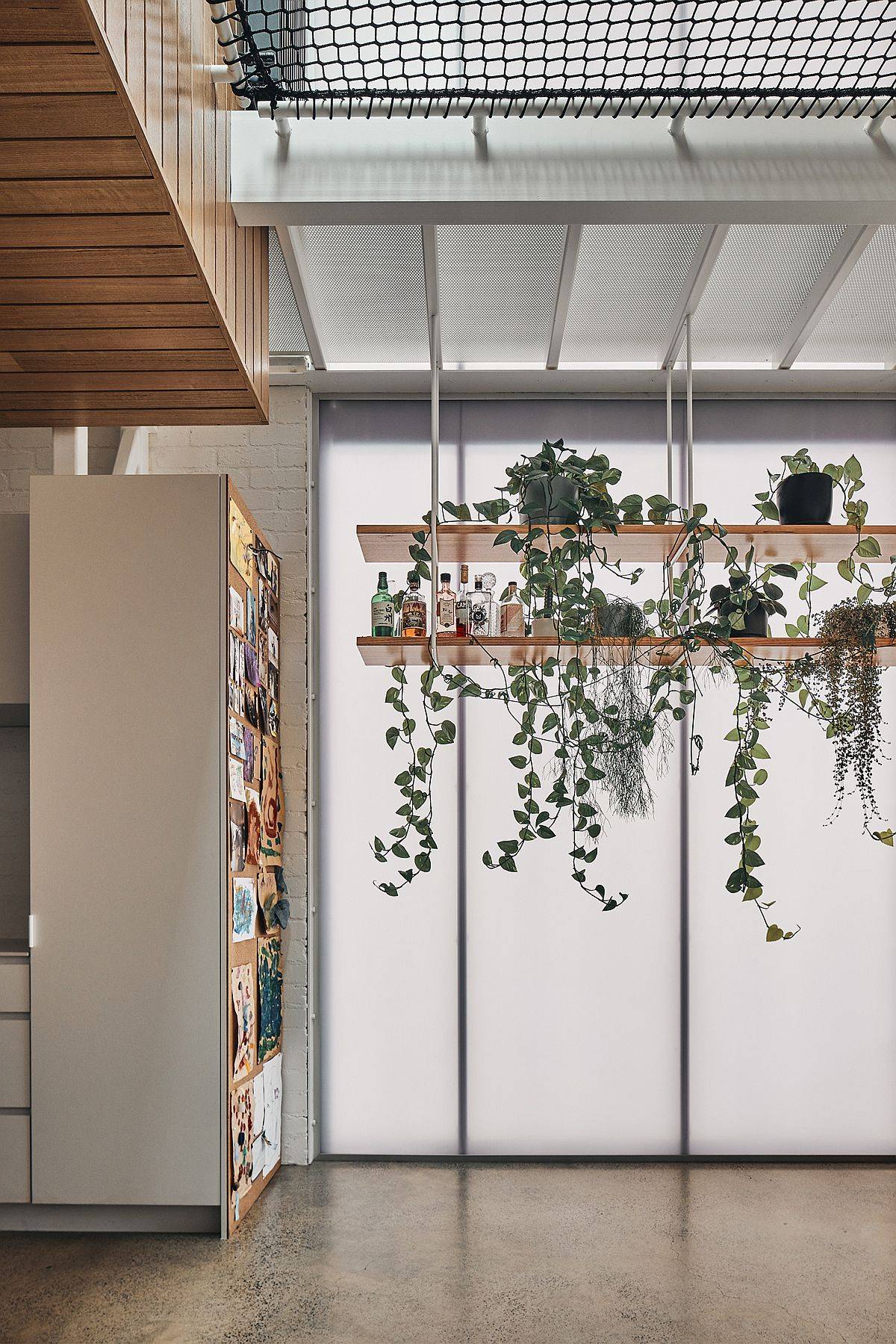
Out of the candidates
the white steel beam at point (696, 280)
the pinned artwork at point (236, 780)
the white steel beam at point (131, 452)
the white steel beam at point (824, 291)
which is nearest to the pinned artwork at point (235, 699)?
the pinned artwork at point (236, 780)

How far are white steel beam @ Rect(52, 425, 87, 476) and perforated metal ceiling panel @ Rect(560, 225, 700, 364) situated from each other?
1609mm

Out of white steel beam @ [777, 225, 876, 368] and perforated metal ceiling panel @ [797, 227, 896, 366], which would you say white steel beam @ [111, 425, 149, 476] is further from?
perforated metal ceiling panel @ [797, 227, 896, 366]

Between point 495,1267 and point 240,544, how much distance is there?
2.25m

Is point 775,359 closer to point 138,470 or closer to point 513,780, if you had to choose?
point 513,780

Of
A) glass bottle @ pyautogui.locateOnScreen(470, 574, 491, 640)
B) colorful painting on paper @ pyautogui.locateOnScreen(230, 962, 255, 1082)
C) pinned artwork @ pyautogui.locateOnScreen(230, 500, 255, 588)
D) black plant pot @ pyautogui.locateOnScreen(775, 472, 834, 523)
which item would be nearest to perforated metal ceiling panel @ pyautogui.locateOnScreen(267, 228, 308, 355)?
pinned artwork @ pyautogui.locateOnScreen(230, 500, 255, 588)

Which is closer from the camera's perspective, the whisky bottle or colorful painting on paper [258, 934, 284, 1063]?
the whisky bottle

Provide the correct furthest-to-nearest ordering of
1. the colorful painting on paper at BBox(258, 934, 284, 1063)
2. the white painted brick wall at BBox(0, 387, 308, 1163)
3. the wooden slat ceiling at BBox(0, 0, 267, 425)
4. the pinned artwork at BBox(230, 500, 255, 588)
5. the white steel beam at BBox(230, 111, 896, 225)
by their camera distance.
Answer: the white painted brick wall at BBox(0, 387, 308, 1163) → the colorful painting on paper at BBox(258, 934, 284, 1063) → the pinned artwork at BBox(230, 500, 255, 588) → the white steel beam at BBox(230, 111, 896, 225) → the wooden slat ceiling at BBox(0, 0, 267, 425)

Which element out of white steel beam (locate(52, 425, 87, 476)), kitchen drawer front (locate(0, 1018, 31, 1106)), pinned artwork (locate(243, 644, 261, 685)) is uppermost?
white steel beam (locate(52, 425, 87, 476))

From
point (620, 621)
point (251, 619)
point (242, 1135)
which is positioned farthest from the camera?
point (251, 619)

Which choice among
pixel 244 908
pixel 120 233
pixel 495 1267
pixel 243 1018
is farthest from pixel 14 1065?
pixel 120 233

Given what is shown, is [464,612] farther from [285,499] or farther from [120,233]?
[120,233]

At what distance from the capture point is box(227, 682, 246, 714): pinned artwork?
3.47 metres

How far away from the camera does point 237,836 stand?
Result: 3.56m

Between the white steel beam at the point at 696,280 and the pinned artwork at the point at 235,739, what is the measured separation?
72.6 inches
